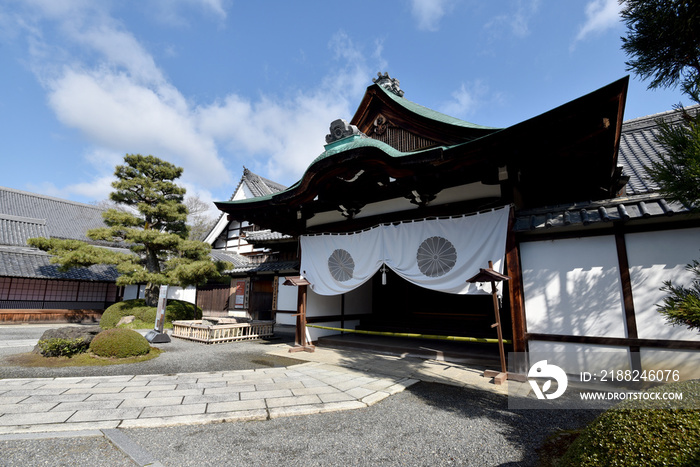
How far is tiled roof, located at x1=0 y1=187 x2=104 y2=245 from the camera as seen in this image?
1880cm

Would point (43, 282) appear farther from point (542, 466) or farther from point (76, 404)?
point (542, 466)

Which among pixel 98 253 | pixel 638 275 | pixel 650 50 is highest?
pixel 650 50

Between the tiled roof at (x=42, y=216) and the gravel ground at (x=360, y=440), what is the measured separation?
2096 centimetres

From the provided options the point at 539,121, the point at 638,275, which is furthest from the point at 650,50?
the point at 638,275

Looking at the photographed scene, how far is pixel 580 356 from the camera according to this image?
5.51 meters

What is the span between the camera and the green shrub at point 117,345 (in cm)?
726

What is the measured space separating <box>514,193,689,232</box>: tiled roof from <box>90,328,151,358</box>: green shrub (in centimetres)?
875

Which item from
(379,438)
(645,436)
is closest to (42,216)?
(379,438)

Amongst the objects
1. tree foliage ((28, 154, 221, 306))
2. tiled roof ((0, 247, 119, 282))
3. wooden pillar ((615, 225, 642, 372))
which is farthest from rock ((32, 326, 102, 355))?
tiled roof ((0, 247, 119, 282))

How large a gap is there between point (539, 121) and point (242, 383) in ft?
21.2

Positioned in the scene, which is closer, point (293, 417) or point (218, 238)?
point (293, 417)

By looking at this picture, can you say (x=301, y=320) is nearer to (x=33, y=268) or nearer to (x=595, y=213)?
(x=595, y=213)

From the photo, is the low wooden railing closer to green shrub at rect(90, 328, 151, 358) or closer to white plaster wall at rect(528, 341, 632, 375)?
green shrub at rect(90, 328, 151, 358)

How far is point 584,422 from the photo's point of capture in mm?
3854
